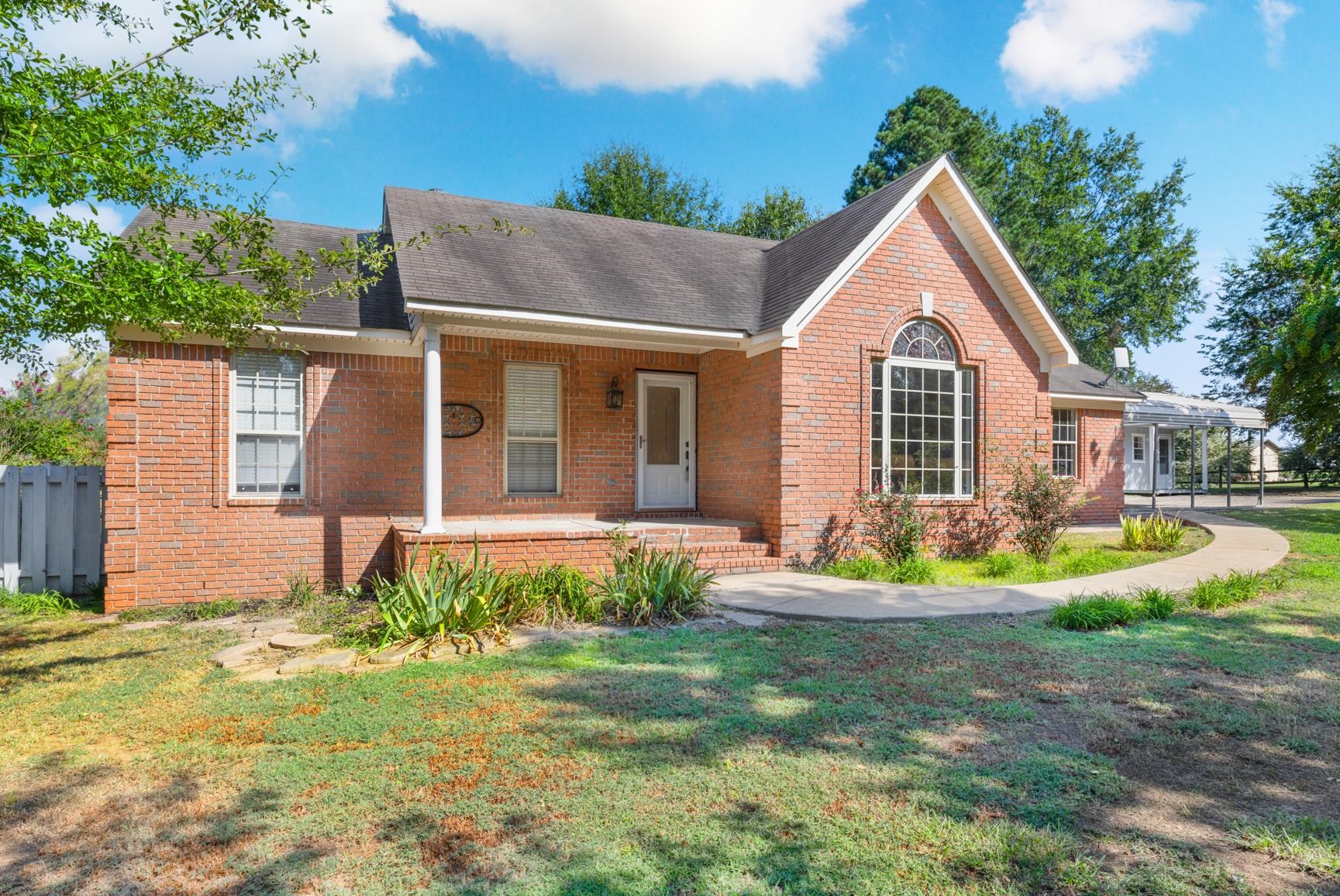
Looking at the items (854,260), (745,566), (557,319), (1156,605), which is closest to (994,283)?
(854,260)

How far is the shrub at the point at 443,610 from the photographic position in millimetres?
6195

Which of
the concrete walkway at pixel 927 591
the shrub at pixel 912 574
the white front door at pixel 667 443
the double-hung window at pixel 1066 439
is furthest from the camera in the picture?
the double-hung window at pixel 1066 439

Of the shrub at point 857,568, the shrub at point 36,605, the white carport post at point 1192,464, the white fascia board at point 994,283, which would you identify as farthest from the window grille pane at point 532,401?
the white carport post at point 1192,464

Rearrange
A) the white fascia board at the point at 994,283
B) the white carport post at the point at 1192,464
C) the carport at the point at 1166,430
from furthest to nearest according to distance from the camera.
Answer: the carport at the point at 1166,430 < the white carport post at the point at 1192,464 < the white fascia board at the point at 994,283

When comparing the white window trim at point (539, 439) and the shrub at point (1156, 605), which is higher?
the white window trim at point (539, 439)

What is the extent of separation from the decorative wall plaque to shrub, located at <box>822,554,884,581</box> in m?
5.37

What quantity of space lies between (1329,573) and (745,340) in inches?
315

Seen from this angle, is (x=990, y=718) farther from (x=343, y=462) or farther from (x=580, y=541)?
(x=343, y=462)

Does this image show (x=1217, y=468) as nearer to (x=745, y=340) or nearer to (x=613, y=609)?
(x=745, y=340)

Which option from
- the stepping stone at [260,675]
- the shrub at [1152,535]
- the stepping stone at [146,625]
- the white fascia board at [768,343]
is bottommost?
the stepping stone at [146,625]

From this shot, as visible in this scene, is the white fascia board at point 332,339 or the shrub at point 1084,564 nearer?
the white fascia board at point 332,339

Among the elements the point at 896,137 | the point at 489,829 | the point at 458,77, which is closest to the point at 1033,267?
the point at 896,137

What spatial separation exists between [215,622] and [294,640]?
1938 millimetres

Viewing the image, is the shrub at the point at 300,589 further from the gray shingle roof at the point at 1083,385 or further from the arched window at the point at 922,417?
the gray shingle roof at the point at 1083,385
